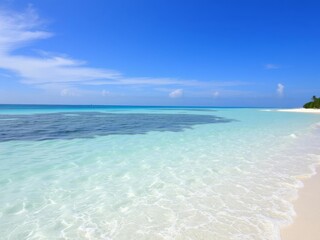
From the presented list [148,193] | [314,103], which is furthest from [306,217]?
[314,103]

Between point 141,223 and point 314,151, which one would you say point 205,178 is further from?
point 314,151

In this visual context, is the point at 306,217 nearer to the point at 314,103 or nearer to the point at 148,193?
the point at 148,193

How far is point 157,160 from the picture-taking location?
8.12 metres

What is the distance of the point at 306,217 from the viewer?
3.99 metres

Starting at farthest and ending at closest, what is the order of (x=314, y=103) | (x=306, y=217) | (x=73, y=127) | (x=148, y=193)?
(x=314, y=103), (x=73, y=127), (x=148, y=193), (x=306, y=217)

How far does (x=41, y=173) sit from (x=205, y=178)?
4.69m

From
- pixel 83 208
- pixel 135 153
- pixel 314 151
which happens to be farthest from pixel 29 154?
pixel 314 151

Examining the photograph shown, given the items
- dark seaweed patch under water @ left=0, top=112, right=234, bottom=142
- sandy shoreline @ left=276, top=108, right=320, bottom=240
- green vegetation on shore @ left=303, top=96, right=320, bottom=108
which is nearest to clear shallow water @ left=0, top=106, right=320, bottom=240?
sandy shoreline @ left=276, top=108, right=320, bottom=240

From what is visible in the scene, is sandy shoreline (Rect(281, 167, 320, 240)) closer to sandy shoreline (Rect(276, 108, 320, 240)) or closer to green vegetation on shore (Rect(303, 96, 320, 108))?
sandy shoreline (Rect(276, 108, 320, 240))

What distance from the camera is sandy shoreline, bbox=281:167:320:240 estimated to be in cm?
344

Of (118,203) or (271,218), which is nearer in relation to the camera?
(271,218)

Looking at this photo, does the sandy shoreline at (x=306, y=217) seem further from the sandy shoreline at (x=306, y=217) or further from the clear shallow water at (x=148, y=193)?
the clear shallow water at (x=148, y=193)

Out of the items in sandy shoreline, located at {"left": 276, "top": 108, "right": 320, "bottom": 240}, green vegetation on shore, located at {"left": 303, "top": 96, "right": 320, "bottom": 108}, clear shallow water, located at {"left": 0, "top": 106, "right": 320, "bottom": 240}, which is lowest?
clear shallow water, located at {"left": 0, "top": 106, "right": 320, "bottom": 240}

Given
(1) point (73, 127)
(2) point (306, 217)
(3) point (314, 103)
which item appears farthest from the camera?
(3) point (314, 103)
